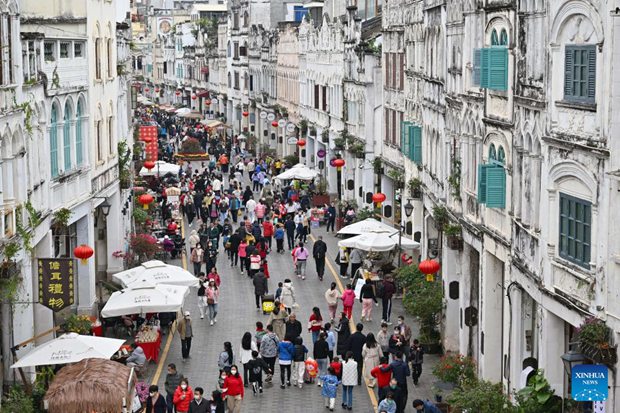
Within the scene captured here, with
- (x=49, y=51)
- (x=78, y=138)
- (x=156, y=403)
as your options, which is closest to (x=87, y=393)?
(x=156, y=403)

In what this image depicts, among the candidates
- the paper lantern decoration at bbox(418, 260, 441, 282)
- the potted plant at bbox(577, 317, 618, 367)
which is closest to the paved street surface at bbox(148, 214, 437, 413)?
the paper lantern decoration at bbox(418, 260, 441, 282)

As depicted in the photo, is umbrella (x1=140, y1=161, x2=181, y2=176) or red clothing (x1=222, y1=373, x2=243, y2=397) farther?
umbrella (x1=140, y1=161, x2=181, y2=176)

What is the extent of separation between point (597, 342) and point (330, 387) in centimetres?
917

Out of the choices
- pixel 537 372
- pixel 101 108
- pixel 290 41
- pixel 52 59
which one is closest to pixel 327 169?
pixel 290 41

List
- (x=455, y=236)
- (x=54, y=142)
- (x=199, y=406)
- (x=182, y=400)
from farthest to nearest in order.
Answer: (x=54, y=142) < (x=455, y=236) < (x=182, y=400) < (x=199, y=406)

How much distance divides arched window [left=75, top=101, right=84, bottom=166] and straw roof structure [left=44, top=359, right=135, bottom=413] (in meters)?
13.1

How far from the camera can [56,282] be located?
28500mm

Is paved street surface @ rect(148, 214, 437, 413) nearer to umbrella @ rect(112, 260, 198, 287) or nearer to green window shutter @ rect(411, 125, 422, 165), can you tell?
umbrella @ rect(112, 260, 198, 287)

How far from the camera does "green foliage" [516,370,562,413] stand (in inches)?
837

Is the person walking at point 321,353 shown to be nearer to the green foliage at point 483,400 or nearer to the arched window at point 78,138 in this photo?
the green foliage at point 483,400

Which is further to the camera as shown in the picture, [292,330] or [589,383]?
[292,330]

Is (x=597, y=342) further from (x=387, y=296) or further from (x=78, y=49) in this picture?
(x=78, y=49)

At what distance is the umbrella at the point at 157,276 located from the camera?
111 ft

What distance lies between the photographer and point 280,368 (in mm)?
29625
